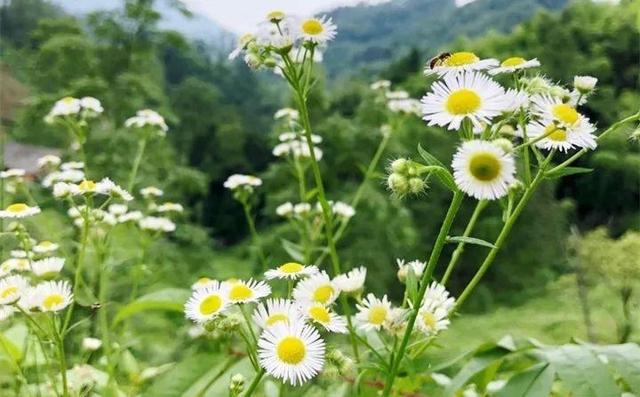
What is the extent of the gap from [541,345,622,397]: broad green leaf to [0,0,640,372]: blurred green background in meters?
0.89

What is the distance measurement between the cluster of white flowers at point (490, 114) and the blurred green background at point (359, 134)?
99 centimetres

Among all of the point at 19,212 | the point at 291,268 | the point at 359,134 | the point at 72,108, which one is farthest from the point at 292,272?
the point at 359,134

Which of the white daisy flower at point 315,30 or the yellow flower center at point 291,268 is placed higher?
the white daisy flower at point 315,30

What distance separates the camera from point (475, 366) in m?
0.46

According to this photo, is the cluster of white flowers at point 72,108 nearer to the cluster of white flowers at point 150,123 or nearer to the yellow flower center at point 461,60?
the cluster of white flowers at point 150,123

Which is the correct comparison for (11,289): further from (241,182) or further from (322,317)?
(241,182)

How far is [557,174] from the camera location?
0.32m

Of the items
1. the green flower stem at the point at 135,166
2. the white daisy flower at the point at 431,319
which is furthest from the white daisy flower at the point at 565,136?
the green flower stem at the point at 135,166

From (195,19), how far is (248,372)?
2.16 m

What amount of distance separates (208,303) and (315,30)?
8.1 inches

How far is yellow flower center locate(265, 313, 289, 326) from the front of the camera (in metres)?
0.31

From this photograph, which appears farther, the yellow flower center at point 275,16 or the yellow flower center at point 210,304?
the yellow flower center at point 275,16

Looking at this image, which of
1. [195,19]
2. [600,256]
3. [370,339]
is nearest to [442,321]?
[370,339]

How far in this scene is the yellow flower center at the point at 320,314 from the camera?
313 mm
